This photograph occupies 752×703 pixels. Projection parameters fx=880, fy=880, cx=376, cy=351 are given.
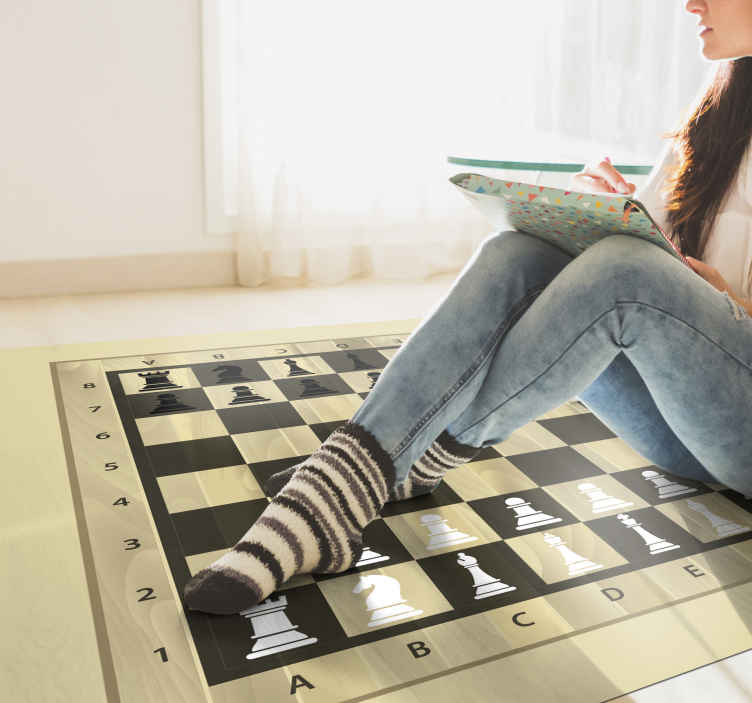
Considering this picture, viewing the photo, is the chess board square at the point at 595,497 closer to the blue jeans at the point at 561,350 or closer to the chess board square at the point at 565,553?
the chess board square at the point at 565,553

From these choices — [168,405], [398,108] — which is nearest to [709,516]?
[168,405]

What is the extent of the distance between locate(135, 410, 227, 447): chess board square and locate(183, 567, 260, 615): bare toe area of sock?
487 millimetres

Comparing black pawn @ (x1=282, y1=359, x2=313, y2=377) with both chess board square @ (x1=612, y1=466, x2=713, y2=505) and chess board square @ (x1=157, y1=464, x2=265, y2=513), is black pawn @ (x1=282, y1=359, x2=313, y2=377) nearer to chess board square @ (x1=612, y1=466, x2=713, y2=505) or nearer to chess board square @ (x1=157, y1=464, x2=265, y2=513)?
chess board square @ (x1=157, y1=464, x2=265, y2=513)

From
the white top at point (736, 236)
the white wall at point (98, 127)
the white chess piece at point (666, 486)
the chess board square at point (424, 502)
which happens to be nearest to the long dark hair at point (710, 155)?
the white top at point (736, 236)

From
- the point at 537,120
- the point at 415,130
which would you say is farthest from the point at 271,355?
the point at 537,120

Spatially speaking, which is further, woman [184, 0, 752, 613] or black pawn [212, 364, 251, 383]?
black pawn [212, 364, 251, 383]

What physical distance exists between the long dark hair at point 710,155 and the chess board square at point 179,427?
33.4 inches

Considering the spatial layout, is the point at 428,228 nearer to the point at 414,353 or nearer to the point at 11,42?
the point at 11,42

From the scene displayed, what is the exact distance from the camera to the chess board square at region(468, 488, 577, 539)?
131 cm

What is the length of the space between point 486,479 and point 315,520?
43 cm

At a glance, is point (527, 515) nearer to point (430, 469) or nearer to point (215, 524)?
point (430, 469)

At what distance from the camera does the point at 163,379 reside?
1814 mm

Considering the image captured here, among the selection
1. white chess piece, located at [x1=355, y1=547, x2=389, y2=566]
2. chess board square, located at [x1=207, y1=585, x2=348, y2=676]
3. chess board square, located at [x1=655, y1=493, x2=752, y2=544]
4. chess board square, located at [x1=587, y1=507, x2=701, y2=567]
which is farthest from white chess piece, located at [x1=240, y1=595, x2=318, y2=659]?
chess board square, located at [x1=655, y1=493, x2=752, y2=544]

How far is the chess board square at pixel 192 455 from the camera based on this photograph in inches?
56.6
